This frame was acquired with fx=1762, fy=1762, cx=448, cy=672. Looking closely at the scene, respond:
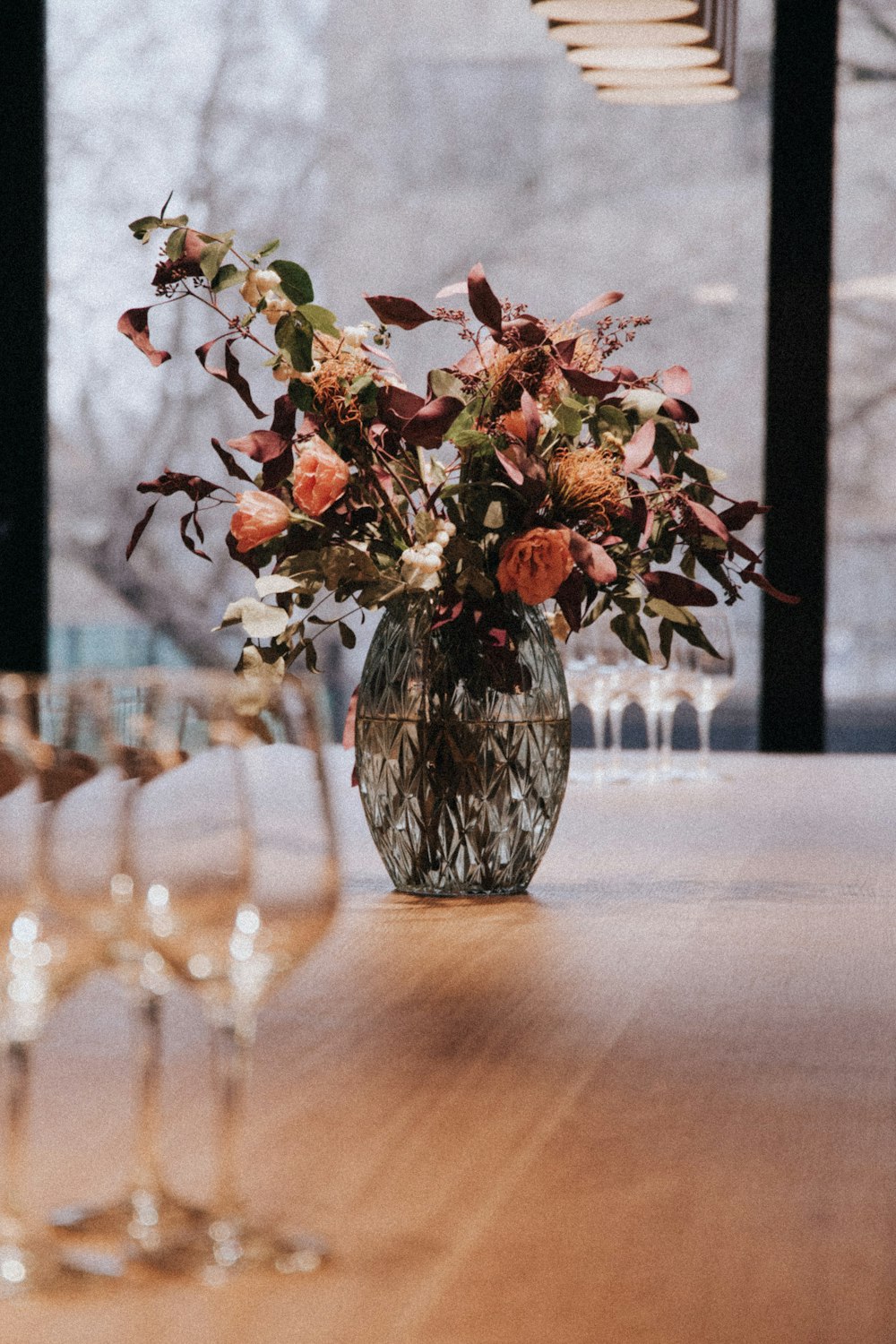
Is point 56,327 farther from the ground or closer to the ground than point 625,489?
farther from the ground

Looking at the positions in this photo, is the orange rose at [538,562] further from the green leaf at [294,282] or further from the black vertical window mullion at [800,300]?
the black vertical window mullion at [800,300]

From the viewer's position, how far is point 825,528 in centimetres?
366

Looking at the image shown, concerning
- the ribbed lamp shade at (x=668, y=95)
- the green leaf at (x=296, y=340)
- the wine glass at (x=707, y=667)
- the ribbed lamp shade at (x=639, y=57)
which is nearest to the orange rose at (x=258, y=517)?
the green leaf at (x=296, y=340)

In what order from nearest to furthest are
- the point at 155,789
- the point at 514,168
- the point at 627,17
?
the point at 155,789
the point at 627,17
the point at 514,168

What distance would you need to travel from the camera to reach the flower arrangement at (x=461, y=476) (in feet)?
4.32

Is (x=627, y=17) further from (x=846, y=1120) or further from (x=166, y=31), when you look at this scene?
(x=166, y=31)

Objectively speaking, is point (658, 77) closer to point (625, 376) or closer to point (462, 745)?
point (625, 376)

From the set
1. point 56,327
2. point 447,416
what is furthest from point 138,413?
point 447,416

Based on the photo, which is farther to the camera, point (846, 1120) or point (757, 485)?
point (757, 485)

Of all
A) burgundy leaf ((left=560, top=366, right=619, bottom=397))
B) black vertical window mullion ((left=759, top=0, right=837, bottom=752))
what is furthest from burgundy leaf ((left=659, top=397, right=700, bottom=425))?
black vertical window mullion ((left=759, top=0, right=837, bottom=752))

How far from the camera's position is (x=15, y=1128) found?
571 millimetres

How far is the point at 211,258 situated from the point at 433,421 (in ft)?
0.68

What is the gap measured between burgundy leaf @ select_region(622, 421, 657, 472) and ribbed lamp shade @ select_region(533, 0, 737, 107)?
3.53ft

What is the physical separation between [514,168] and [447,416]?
2.76 m
